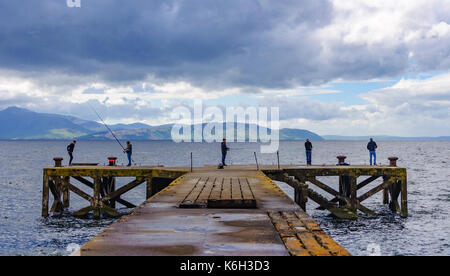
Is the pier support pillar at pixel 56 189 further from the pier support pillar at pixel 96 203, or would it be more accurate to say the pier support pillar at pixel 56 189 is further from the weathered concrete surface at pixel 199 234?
the weathered concrete surface at pixel 199 234

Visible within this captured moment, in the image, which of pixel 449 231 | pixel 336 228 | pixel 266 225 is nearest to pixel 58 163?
pixel 336 228

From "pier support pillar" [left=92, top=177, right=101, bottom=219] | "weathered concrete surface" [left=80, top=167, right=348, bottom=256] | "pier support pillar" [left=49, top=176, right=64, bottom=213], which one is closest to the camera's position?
"weathered concrete surface" [left=80, top=167, right=348, bottom=256]

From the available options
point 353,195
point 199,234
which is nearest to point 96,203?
point 353,195

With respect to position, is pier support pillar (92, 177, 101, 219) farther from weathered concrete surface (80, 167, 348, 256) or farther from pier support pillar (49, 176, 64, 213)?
weathered concrete surface (80, 167, 348, 256)

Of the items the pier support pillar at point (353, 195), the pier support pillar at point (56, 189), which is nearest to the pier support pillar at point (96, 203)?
the pier support pillar at point (56, 189)

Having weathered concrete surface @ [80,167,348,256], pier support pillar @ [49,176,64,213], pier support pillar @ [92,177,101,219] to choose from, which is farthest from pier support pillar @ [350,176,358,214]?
pier support pillar @ [49,176,64,213]

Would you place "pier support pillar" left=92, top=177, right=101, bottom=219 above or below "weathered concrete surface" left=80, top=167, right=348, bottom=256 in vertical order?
below

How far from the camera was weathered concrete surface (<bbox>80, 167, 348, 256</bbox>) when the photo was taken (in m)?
5.61

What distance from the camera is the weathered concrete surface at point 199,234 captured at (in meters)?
5.61

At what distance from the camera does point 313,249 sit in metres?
5.66

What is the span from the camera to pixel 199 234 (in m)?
6.70

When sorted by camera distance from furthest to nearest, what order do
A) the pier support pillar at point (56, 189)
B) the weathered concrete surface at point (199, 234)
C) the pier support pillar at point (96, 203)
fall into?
the pier support pillar at point (56, 189) < the pier support pillar at point (96, 203) < the weathered concrete surface at point (199, 234)
